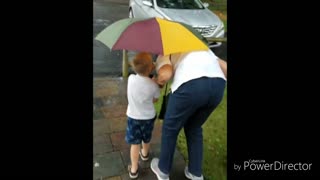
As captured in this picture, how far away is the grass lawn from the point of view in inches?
143

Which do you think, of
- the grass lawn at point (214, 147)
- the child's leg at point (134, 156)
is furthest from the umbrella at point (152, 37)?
the grass lawn at point (214, 147)

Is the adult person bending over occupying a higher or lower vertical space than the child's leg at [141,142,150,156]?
higher

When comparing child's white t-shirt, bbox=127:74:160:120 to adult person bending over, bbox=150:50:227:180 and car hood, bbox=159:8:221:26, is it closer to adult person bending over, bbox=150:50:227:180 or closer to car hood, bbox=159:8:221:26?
adult person bending over, bbox=150:50:227:180

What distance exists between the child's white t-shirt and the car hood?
5.02 m

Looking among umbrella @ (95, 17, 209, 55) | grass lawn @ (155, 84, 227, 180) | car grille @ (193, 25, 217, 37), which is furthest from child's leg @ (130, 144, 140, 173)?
car grille @ (193, 25, 217, 37)

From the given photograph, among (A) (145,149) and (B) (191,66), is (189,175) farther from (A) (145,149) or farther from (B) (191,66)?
(B) (191,66)

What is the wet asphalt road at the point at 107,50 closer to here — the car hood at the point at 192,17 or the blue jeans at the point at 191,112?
the car hood at the point at 192,17

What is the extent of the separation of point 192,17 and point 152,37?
221 inches

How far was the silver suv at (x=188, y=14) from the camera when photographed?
26.1 feet

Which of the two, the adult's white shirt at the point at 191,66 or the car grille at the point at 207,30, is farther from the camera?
the car grille at the point at 207,30

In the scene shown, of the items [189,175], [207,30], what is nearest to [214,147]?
[189,175]

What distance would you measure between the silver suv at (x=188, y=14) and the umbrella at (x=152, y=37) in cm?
502

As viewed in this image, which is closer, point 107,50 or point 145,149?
point 145,149

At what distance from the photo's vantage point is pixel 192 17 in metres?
8.12
